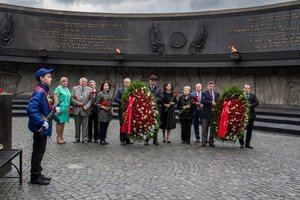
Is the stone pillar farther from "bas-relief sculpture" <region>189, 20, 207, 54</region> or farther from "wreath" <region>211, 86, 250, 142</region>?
"bas-relief sculpture" <region>189, 20, 207, 54</region>

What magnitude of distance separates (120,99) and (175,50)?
36.4 ft

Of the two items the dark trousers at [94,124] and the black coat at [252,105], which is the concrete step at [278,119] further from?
the dark trousers at [94,124]

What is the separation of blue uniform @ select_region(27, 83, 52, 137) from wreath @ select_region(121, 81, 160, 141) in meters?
3.63

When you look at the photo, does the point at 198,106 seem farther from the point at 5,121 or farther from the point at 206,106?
the point at 5,121

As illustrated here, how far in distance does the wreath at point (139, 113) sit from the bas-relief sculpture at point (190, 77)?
10.5 metres

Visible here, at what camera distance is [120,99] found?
31.3 feet

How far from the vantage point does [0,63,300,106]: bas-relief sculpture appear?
55.1 ft

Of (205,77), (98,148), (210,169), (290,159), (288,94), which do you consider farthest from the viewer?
(205,77)

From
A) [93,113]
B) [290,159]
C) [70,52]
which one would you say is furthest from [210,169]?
[70,52]

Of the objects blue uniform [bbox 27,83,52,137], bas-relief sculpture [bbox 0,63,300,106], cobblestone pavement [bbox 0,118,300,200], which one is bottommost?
cobblestone pavement [bbox 0,118,300,200]

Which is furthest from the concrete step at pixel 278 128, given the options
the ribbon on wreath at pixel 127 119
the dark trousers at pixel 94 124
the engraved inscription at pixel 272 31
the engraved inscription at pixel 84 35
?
the engraved inscription at pixel 84 35

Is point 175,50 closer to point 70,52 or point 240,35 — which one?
point 240,35

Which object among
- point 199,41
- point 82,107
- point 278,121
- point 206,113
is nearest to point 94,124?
point 82,107

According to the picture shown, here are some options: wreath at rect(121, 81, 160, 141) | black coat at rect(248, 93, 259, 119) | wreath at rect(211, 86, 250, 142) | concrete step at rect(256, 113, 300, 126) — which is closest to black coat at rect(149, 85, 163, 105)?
wreath at rect(121, 81, 160, 141)
